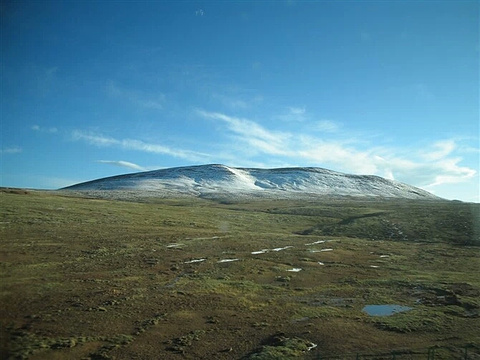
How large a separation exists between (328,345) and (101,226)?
44.5 m

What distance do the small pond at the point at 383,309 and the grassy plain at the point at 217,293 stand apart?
765 millimetres

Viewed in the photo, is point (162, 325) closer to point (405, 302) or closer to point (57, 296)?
point (57, 296)

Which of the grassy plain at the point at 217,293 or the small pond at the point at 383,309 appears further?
the small pond at the point at 383,309

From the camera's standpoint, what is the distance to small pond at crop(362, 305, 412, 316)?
24.0m

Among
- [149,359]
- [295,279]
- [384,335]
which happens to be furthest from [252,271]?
[149,359]

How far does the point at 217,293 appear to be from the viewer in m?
27.0

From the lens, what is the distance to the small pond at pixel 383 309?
78.6 feet

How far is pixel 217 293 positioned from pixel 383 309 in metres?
12.1

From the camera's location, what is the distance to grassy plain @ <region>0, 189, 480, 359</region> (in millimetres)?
18344

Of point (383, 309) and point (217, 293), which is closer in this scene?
point (383, 309)

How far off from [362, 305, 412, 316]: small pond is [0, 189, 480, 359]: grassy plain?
76cm

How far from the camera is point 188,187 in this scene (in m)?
186

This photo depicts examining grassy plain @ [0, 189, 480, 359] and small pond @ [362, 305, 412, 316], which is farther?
small pond @ [362, 305, 412, 316]

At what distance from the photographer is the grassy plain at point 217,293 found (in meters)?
18.3
